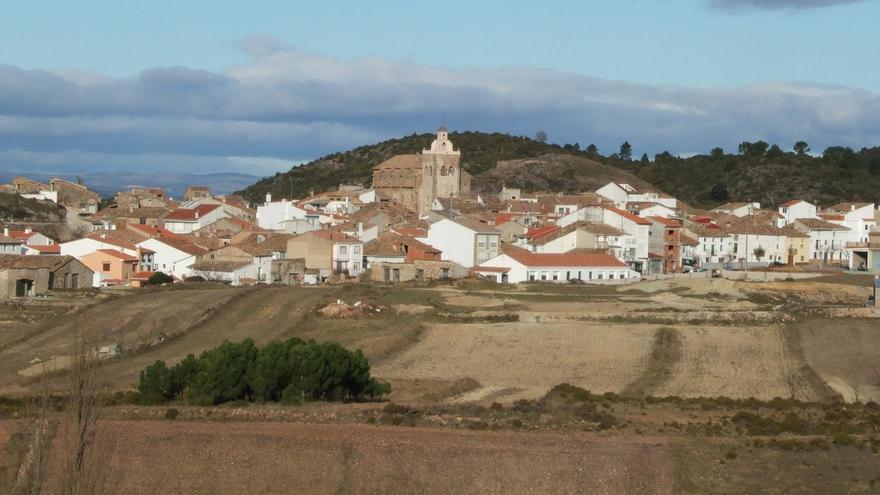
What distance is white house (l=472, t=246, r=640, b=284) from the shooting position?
223 feet

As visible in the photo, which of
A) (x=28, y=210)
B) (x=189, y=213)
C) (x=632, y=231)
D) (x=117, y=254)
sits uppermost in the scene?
(x=632, y=231)

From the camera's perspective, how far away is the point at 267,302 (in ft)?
178

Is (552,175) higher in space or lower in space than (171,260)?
higher

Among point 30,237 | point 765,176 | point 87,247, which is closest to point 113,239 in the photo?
point 87,247

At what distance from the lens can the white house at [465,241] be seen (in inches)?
2800

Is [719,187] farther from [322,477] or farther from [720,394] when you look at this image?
[322,477]

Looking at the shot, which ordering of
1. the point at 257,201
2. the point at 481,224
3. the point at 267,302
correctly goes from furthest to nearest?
1. the point at 257,201
2. the point at 481,224
3. the point at 267,302

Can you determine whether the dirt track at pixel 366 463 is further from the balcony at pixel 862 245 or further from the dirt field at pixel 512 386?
the balcony at pixel 862 245

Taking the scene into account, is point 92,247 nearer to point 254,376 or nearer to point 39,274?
point 39,274

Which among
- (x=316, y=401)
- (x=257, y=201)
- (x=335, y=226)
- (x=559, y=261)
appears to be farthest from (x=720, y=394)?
(x=257, y=201)

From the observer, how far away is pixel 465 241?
7125cm

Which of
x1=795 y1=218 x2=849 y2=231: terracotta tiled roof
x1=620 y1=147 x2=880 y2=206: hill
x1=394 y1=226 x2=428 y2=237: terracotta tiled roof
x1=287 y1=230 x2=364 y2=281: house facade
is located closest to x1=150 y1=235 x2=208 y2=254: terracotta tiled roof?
x1=287 y1=230 x2=364 y2=281: house facade

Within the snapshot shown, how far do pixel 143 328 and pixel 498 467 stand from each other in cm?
2651

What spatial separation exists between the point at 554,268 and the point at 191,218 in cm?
2722
